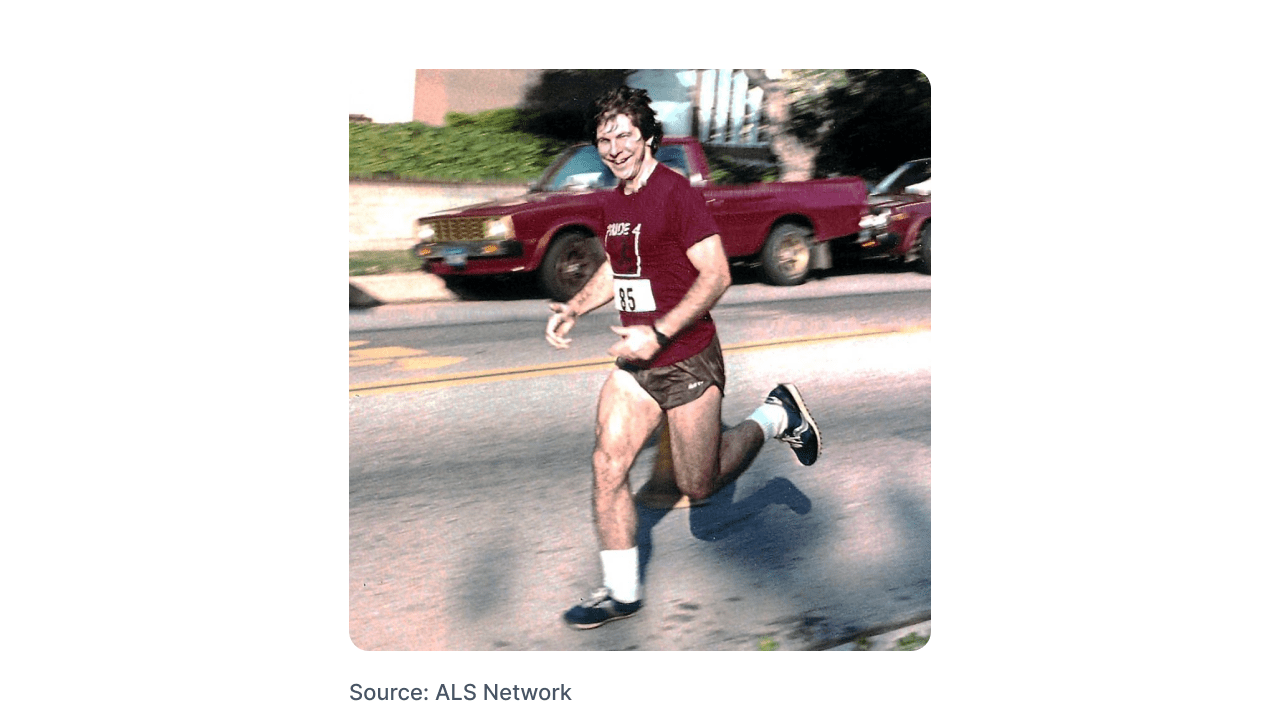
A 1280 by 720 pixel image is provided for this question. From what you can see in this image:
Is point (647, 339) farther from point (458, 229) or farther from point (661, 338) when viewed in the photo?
point (458, 229)

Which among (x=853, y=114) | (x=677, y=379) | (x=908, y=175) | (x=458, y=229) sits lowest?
(x=677, y=379)

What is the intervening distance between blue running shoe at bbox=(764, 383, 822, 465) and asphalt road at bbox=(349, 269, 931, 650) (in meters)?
0.04

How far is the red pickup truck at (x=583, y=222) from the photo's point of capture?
482 cm

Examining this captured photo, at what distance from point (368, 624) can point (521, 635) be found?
2.13 ft

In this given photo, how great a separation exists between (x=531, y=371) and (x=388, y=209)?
914 mm

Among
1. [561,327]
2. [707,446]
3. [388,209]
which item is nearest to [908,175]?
[707,446]

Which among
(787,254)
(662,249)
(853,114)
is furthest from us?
(787,254)

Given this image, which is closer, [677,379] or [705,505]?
[677,379]

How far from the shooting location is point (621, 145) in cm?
477

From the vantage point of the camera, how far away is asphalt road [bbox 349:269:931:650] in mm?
4785

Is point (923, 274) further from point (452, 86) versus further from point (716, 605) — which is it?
point (452, 86)

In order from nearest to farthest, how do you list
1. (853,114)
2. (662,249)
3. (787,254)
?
(662,249) → (853,114) → (787,254)

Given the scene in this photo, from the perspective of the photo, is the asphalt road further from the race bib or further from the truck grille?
the truck grille

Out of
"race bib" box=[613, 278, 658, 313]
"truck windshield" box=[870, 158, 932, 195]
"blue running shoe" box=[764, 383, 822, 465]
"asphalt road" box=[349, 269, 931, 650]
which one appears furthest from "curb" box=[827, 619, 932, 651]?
"truck windshield" box=[870, 158, 932, 195]
